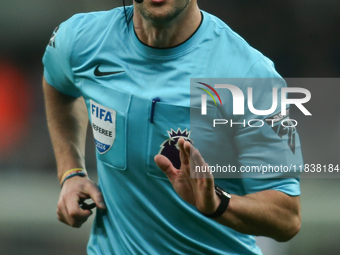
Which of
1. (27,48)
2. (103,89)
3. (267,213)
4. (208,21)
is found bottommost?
(27,48)

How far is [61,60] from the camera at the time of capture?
2053 mm

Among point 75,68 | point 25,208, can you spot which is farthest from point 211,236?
point 25,208

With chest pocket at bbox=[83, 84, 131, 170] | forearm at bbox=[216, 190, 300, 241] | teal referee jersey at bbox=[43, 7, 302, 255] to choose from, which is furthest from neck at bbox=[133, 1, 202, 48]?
forearm at bbox=[216, 190, 300, 241]

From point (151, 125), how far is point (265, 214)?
18.8 inches

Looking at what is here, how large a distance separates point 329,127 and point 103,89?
4159mm

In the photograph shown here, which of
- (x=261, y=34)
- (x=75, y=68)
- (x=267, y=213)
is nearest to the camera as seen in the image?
(x=267, y=213)

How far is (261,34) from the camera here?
603 centimetres

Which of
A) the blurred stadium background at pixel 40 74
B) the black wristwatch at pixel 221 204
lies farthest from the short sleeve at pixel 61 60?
the blurred stadium background at pixel 40 74

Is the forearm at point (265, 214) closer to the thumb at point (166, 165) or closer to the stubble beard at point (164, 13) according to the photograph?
the thumb at point (166, 165)

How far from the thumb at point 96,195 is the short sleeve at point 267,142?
62cm

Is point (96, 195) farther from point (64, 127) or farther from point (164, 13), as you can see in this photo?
point (164, 13)

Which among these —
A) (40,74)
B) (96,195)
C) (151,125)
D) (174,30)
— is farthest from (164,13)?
(40,74)

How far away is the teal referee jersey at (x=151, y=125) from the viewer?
5.61 feet

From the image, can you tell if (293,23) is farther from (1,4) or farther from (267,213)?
(267,213)
